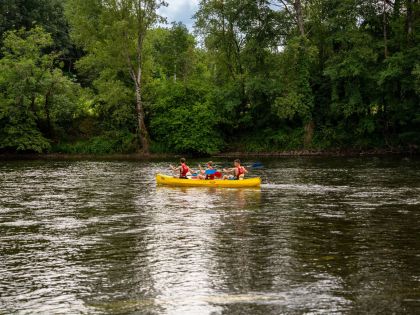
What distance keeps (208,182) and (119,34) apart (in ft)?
86.7

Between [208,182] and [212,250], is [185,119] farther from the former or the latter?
[212,250]

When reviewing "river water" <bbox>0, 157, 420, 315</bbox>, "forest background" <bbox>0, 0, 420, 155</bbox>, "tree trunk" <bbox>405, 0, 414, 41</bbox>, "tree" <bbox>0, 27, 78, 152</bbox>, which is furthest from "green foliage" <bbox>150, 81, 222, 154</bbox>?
"river water" <bbox>0, 157, 420, 315</bbox>

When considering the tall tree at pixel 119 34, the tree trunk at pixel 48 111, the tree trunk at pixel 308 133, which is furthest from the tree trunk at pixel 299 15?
the tree trunk at pixel 48 111

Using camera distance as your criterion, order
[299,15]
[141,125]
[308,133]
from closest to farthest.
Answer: [299,15]
[308,133]
[141,125]

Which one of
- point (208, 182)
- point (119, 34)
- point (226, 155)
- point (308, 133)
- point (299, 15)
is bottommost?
point (208, 182)

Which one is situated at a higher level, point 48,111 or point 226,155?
point 48,111

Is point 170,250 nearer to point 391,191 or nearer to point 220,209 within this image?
point 220,209

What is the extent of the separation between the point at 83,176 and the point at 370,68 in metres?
25.2

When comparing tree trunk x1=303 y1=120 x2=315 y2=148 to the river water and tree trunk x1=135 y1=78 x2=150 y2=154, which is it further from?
the river water

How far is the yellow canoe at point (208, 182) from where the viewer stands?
24906 mm

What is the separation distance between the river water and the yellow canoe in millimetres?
503

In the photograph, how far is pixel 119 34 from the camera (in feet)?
158

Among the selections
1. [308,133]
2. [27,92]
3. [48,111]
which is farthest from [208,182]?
[48,111]

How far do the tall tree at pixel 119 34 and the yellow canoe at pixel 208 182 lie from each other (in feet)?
77.2
